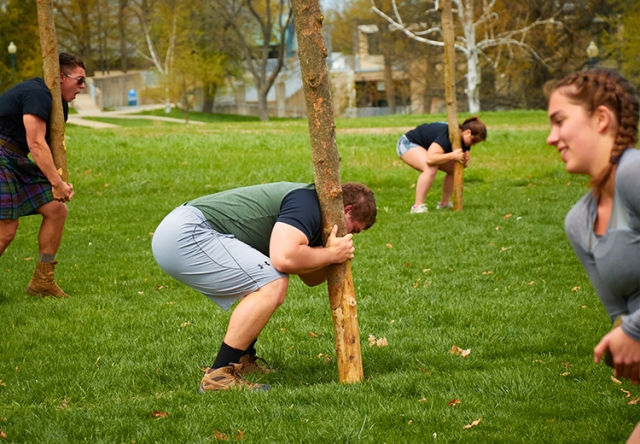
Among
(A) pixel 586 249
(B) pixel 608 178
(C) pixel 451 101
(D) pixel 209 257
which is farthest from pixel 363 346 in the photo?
(C) pixel 451 101

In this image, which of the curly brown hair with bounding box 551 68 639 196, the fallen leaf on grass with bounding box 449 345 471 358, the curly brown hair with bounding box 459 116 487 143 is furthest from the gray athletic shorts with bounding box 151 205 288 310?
the curly brown hair with bounding box 459 116 487 143

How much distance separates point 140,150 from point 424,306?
13700mm

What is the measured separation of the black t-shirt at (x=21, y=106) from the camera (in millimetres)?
6922

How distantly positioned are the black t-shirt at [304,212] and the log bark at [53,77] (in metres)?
3.28

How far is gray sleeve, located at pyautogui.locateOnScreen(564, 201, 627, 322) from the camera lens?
2.82 metres

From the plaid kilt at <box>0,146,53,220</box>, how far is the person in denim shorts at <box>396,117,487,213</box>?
580 cm

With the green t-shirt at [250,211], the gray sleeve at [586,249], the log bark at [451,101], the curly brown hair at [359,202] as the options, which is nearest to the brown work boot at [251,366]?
the green t-shirt at [250,211]

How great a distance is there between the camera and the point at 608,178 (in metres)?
2.72

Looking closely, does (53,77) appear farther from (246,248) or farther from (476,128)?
(476,128)

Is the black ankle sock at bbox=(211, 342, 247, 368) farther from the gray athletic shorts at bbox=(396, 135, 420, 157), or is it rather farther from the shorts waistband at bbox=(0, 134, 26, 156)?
the gray athletic shorts at bbox=(396, 135, 420, 157)

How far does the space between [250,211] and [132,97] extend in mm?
67264

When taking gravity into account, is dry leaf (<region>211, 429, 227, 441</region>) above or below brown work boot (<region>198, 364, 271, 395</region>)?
below

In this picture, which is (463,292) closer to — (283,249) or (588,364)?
(588,364)

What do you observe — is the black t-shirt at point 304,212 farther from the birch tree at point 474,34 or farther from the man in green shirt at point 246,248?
the birch tree at point 474,34
